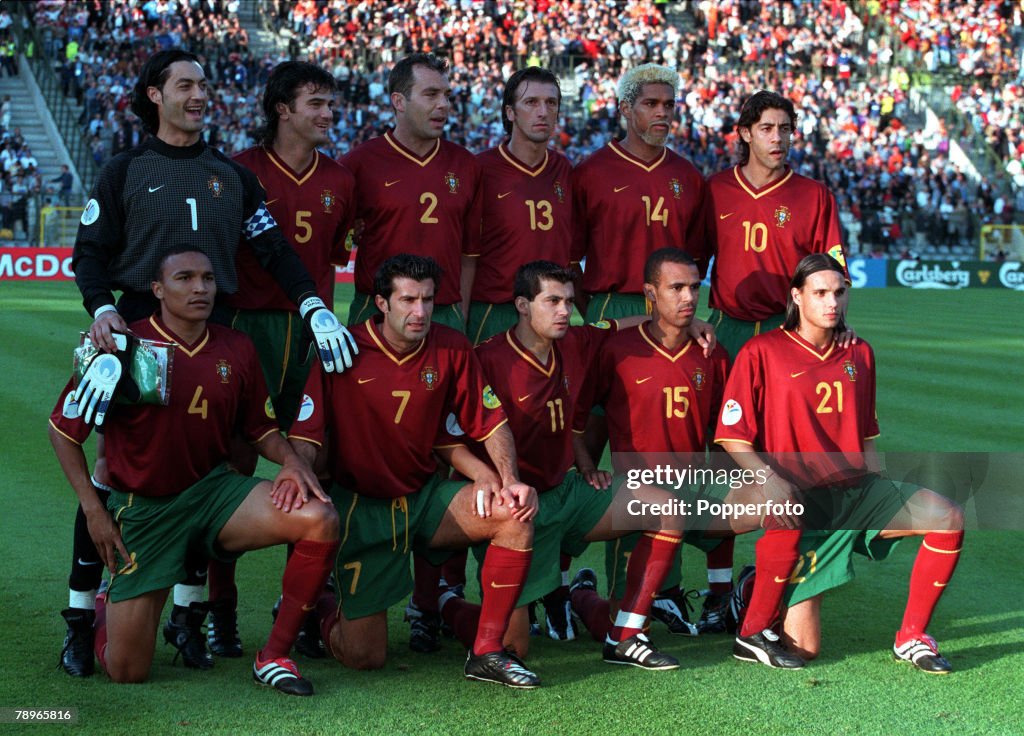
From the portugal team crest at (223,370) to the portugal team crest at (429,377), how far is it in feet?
2.51

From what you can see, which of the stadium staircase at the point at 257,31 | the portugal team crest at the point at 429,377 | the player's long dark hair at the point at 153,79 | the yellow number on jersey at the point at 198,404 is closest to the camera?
the yellow number on jersey at the point at 198,404

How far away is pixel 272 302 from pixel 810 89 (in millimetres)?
29353

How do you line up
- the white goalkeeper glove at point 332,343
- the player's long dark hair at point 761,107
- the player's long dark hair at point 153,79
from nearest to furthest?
1. the white goalkeeper glove at point 332,343
2. the player's long dark hair at point 153,79
3. the player's long dark hair at point 761,107

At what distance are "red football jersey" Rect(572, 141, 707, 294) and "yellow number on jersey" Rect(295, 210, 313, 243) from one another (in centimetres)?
142

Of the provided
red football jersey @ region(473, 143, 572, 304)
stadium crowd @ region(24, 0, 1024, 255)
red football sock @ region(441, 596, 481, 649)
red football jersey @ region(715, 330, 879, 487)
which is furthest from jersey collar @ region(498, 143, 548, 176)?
stadium crowd @ region(24, 0, 1024, 255)

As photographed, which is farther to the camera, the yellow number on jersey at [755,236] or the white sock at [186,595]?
the yellow number on jersey at [755,236]

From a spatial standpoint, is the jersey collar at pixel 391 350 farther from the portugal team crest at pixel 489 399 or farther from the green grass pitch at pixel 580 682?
the green grass pitch at pixel 580 682

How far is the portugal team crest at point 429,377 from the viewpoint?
5488 mm

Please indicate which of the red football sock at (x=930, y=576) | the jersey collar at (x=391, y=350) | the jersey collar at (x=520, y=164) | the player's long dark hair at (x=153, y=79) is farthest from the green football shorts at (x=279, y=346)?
the red football sock at (x=930, y=576)

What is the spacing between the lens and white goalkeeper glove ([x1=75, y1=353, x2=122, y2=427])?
4.98m

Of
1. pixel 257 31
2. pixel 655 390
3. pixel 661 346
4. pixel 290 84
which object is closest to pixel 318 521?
pixel 655 390

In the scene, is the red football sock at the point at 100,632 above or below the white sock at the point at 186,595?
below

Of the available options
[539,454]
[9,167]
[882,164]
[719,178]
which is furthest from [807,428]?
[882,164]

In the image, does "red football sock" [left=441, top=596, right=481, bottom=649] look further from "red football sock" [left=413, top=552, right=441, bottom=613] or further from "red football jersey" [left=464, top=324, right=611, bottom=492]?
"red football jersey" [left=464, top=324, right=611, bottom=492]
